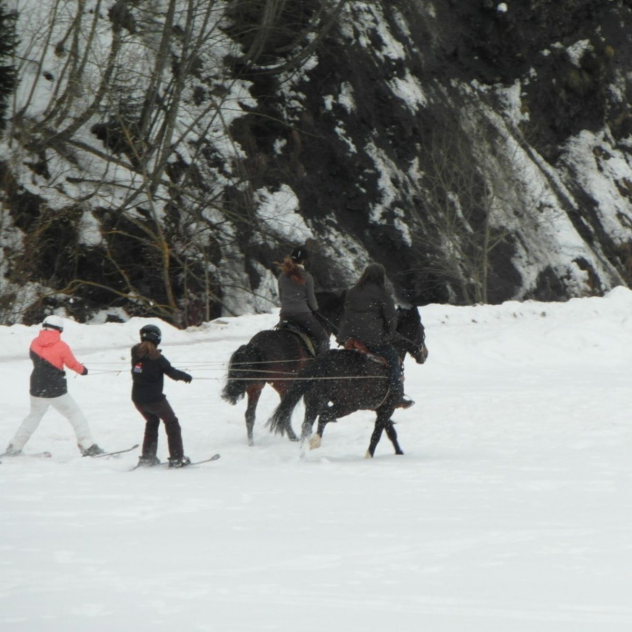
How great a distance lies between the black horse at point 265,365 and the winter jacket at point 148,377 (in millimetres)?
1570

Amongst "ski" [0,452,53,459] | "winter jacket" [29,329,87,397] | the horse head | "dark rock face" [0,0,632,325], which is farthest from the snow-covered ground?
"dark rock face" [0,0,632,325]

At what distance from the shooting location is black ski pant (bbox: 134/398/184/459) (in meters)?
8.70

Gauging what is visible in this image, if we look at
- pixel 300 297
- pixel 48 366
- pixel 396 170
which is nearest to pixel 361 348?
pixel 300 297

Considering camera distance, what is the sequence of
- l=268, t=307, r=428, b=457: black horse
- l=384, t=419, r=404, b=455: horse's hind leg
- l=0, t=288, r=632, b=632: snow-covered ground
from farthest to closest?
l=384, t=419, r=404, b=455: horse's hind leg, l=268, t=307, r=428, b=457: black horse, l=0, t=288, r=632, b=632: snow-covered ground

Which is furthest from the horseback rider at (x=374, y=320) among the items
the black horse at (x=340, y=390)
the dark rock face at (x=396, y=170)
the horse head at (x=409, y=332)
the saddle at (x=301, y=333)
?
the dark rock face at (x=396, y=170)

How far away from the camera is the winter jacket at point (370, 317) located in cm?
934

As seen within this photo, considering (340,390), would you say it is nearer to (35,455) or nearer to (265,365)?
(265,365)

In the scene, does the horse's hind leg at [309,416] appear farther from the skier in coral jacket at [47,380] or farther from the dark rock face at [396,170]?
the dark rock face at [396,170]

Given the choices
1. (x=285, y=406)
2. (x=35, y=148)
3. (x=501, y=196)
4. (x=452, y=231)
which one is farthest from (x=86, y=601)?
(x=501, y=196)

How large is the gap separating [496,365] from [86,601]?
13.0 metres

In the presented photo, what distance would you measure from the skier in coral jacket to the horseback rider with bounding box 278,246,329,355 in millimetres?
2546

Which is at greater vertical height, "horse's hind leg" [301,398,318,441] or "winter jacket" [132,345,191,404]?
"winter jacket" [132,345,191,404]

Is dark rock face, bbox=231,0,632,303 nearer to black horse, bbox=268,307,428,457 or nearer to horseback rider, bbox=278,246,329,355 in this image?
horseback rider, bbox=278,246,329,355

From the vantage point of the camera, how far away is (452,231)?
31812 mm
